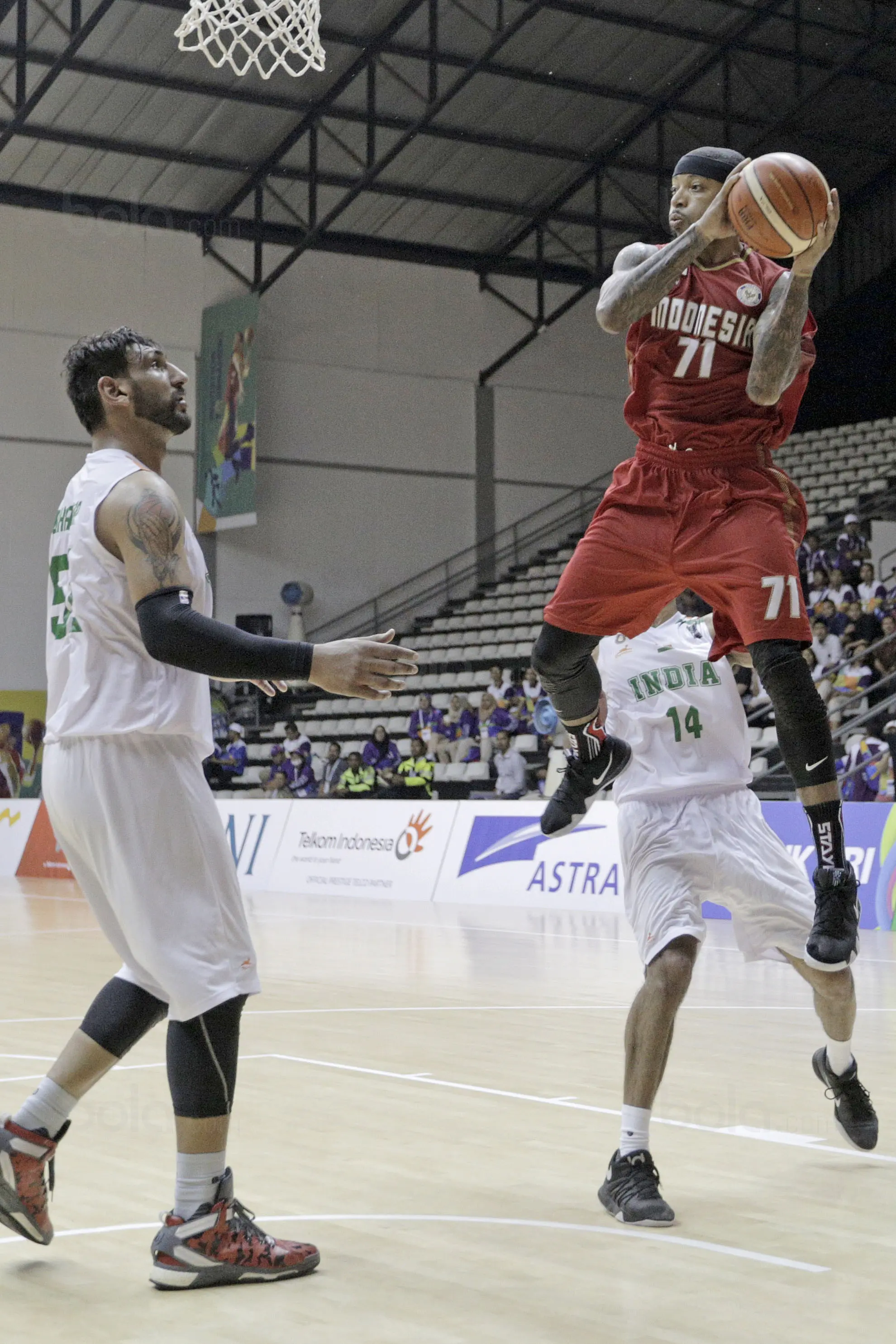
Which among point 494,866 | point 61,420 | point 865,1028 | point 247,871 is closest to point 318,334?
point 61,420

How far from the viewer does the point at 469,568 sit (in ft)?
91.2

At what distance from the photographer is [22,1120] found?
12.1ft

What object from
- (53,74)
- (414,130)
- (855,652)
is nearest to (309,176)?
(414,130)

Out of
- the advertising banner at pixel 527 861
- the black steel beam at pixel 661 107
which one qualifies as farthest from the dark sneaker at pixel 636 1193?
the black steel beam at pixel 661 107

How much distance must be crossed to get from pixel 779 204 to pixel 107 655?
1.97m

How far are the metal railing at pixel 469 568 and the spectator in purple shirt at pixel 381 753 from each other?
6.41m

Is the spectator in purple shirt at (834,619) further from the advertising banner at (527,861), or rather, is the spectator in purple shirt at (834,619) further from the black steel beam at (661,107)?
the black steel beam at (661,107)

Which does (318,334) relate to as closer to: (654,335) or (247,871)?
(247,871)

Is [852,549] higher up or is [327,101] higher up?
[327,101]

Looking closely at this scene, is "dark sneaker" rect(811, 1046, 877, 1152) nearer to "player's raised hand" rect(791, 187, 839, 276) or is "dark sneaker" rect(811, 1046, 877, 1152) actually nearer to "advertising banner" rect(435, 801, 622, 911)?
"player's raised hand" rect(791, 187, 839, 276)

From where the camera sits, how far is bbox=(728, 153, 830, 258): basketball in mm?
4094

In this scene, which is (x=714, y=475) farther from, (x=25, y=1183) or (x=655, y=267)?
(x=25, y=1183)

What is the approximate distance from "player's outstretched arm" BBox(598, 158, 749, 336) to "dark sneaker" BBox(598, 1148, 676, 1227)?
2065 mm

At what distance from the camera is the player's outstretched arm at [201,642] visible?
10.9 feet
